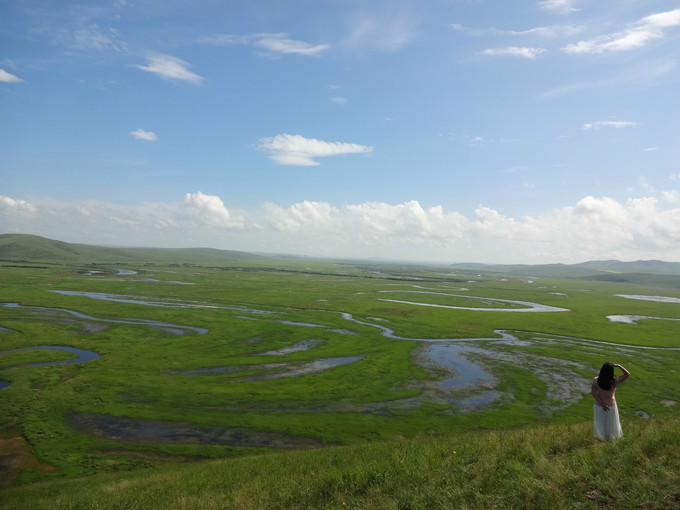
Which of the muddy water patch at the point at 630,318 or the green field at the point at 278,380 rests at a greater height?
the muddy water patch at the point at 630,318


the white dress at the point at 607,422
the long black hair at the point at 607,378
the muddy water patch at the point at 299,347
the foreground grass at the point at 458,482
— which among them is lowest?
the muddy water patch at the point at 299,347

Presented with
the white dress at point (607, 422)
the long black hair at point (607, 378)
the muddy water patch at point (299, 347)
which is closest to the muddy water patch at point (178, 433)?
the white dress at point (607, 422)

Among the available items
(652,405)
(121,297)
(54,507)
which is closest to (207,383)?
(54,507)

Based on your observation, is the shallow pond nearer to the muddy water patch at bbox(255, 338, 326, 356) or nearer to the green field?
the green field

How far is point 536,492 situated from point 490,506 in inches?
51.6

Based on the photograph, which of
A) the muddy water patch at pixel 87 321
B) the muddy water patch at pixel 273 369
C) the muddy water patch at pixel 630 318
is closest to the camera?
the muddy water patch at pixel 273 369

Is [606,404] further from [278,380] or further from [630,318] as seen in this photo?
[630,318]

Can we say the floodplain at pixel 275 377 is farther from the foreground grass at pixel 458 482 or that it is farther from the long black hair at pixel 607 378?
the long black hair at pixel 607 378

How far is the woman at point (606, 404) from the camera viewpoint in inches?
493

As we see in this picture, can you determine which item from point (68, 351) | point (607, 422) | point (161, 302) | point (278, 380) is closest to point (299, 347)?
point (278, 380)

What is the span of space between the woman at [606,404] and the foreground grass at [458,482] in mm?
503

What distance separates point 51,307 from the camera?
280 ft

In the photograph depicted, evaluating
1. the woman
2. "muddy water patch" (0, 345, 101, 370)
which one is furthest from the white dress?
"muddy water patch" (0, 345, 101, 370)

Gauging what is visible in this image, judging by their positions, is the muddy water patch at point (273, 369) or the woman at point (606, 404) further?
the muddy water patch at point (273, 369)
